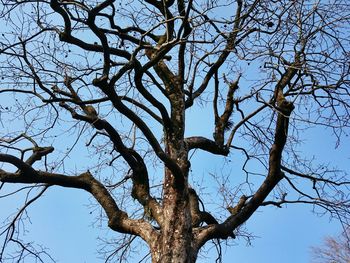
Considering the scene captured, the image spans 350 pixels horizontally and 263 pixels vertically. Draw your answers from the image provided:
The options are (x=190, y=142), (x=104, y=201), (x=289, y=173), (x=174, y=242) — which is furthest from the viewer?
(x=289, y=173)

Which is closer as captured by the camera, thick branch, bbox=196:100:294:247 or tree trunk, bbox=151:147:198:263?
tree trunk, bbox=151:147:198:263

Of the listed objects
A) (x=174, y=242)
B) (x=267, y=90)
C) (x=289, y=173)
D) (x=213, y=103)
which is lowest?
(x=174, y=242)

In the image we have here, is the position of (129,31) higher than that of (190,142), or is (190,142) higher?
(129,31)

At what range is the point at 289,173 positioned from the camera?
21.3 ft

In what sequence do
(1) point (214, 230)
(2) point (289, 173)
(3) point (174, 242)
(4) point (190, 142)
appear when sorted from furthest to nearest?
(2) point (289, 173) < (4) point (190, 142) < (1) point (214, 230) < (3) point (174, 242)

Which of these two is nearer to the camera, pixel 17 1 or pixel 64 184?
pixel 17 1

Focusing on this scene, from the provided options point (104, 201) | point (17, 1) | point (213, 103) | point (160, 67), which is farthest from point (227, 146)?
point (17, 1)

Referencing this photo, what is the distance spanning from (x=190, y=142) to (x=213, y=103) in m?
1.01

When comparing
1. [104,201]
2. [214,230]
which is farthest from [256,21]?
[104,201]

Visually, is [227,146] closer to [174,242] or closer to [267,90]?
[267,90]

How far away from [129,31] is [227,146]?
2079 millimetres

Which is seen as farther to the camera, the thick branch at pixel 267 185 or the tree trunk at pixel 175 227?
the thick branch at pixel 267 185

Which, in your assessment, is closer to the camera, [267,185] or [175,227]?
[175,227]

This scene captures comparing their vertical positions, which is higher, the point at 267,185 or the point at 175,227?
the point at 267,185
